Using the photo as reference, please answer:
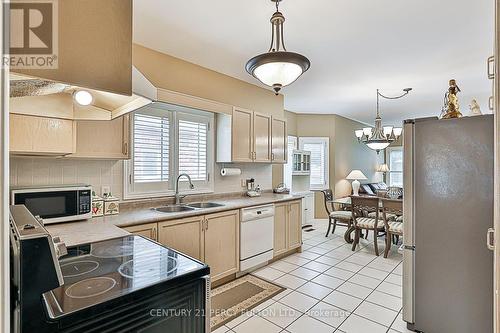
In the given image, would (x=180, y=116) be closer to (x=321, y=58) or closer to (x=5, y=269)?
(x=321, y=58)

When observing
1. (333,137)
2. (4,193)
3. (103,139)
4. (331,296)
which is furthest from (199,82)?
(333,137)

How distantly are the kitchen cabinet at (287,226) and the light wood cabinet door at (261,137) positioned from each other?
786 mm

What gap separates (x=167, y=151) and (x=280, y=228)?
1.92 meters

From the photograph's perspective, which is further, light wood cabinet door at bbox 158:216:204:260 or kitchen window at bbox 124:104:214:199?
kitchen window at bbox 124:104:214:199

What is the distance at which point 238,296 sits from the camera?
2.79 m

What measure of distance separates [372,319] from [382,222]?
2173 mm

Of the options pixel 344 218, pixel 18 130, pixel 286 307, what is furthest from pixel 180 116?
pixel 344 218

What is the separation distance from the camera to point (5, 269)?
50 cm

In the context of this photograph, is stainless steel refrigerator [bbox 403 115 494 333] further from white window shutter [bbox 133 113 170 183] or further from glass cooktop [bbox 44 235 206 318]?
white window shutter [bbox 133 113 170 183]

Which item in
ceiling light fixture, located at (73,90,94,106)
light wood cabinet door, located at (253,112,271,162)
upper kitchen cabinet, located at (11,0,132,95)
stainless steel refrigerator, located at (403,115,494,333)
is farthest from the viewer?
light wood cabinet door, located at (253,112,271,162)

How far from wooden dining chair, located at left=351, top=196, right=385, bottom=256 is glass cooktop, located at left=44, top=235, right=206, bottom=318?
11.5 ft

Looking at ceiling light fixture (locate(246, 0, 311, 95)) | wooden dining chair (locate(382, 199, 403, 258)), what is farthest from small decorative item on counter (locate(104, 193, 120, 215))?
wooden dining chair (locate(382, 199, 403, 258))

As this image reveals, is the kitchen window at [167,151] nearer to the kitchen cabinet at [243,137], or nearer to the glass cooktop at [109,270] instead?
the kitchen cabinet at [243,137]

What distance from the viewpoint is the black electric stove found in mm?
808
